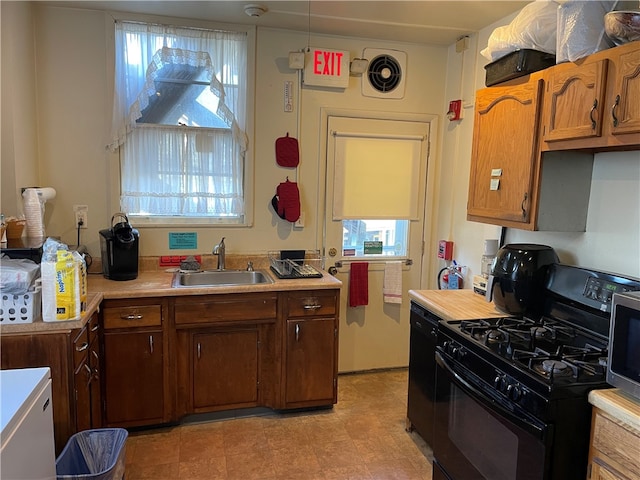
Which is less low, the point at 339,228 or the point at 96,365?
the point at 339,228

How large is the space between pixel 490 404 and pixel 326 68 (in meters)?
2.44

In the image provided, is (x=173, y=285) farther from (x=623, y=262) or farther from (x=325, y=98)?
(x=623, y=262)

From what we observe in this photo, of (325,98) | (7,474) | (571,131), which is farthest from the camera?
(325,98)

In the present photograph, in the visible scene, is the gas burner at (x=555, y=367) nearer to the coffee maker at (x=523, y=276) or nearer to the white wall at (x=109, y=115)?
the coffee maker at (x=523, y=276)

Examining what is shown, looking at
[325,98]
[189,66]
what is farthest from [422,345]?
[189,66]

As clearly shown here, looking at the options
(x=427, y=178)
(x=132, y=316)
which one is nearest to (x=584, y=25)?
(x=427, y=178)

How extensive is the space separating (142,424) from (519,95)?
2736mm

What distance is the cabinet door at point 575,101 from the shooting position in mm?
1790

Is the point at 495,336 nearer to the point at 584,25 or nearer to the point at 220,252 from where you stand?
the point at 584,25

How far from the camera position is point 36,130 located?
9.29ft

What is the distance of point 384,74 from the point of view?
3.36 meters

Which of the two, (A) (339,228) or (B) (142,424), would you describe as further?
(A) (339,228)

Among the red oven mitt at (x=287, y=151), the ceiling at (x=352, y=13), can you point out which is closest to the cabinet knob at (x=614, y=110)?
the ceiling at (x=352, y=13)

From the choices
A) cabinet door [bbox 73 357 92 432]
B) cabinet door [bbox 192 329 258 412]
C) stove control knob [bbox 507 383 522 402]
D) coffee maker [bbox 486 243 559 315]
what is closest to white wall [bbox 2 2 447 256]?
cabinet door [bbox 192 329 258 412]
